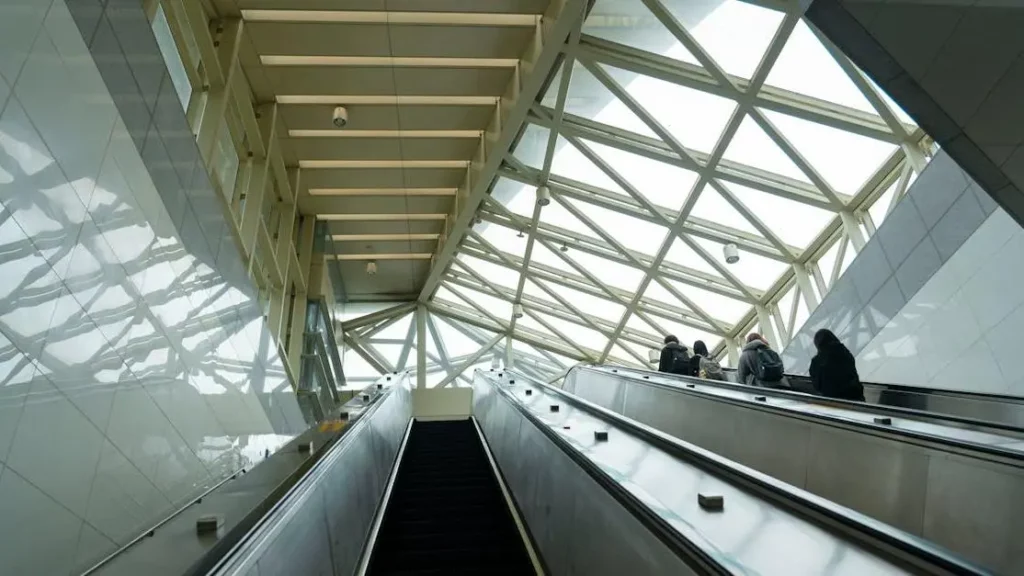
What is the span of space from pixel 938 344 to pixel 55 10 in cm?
954

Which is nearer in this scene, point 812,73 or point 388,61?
point 812,73

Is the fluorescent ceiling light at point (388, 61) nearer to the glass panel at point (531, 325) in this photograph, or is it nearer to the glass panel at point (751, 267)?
the glass panel at point (751, 267)

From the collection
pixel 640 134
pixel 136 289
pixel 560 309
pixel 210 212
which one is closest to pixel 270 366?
pixel 210 212

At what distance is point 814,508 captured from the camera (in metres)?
2.21

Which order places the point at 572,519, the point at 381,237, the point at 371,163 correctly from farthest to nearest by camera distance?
the point at 381,237, the point at 371,163, the point at 572,519

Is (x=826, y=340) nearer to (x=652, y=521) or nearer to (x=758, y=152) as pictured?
(x=652, y=521)

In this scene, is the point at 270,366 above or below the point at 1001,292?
below

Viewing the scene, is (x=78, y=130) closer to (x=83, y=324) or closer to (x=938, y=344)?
(x=83, y=324)

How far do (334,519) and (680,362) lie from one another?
29.9 ft

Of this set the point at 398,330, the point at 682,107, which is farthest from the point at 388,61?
the point at 398,330

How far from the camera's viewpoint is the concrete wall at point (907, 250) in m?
7.62

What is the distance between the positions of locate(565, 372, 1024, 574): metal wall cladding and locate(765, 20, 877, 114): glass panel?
20.8 feet

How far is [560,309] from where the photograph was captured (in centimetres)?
2442

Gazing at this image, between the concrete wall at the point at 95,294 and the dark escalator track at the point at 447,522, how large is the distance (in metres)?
2.02
